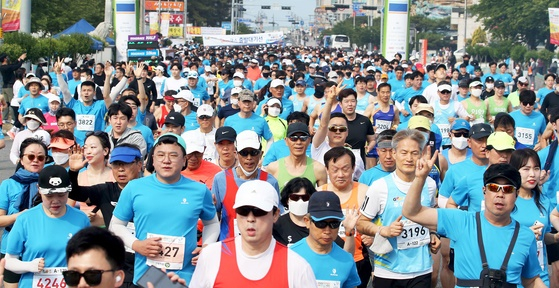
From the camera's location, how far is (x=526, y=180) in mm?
7176

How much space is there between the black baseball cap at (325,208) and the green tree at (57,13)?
1569 inches

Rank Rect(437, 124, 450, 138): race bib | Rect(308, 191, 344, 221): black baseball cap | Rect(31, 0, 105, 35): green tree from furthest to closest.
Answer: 1. Rect(31, 0, 105, 35): green tree
2. Rect(437, 124, 450, 138): race bib
3. Rect(308, 191, 344, 221): black baseball cap

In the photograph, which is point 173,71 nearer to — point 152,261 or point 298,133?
point 298,133

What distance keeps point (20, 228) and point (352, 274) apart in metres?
2.07

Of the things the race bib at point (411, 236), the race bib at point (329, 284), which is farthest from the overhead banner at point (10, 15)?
the race bib at point (329, 284)

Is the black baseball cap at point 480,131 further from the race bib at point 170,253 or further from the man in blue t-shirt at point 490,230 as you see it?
the race bib at point 170,253

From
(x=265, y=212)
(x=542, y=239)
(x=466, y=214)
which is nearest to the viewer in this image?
(x=265, y=212)

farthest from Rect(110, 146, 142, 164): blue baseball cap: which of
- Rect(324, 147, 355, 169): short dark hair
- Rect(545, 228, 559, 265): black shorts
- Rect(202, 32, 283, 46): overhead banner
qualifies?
Rect(202, 32, 283, 46): overhead banner

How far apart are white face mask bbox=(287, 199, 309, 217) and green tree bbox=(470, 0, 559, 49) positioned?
69068 millimetres

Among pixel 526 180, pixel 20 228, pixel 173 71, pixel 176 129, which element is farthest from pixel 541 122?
pixel 20 228

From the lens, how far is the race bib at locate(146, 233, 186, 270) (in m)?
6.17

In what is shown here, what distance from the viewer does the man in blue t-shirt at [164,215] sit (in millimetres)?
6172

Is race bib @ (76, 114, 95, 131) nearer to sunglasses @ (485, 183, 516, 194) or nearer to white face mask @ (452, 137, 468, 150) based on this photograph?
white face mask @ (452, 137, 468, 150)

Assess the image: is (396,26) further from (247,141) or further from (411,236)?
(411,236)
